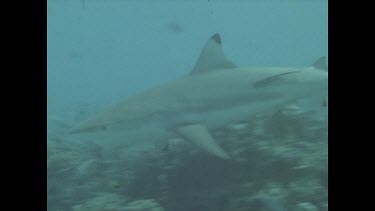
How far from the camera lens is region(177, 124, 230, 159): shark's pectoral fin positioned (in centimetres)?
207

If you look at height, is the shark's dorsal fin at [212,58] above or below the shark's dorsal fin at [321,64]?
above

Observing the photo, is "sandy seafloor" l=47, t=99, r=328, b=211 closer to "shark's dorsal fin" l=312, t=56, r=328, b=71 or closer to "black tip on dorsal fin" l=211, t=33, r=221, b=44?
"shark's dorsal fin" l=312, t=56, r=328, b=71

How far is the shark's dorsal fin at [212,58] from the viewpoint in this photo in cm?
212

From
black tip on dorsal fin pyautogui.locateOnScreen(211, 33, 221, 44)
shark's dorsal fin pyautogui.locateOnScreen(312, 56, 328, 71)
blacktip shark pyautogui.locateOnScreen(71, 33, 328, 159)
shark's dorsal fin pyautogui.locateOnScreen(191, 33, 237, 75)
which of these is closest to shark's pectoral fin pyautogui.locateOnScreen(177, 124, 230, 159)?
blacktip shark pyautogui.locateOnScreen(71, 33, 328, 159)

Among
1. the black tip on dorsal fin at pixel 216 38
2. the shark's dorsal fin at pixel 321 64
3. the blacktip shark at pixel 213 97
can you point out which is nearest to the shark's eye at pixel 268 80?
the blacktip shark at pixel 213 97

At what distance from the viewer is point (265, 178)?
6.95 feet

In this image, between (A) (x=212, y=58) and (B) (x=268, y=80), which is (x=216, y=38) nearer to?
(A) (x=212, y=58)

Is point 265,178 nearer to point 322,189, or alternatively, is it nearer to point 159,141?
point 322,189

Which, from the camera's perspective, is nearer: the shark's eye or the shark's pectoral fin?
the shark's pectoral fin

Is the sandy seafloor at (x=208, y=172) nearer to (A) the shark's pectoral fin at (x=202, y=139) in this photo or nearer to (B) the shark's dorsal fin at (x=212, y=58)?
(A) the shark's pectoral fin at (x=202, y=139)
